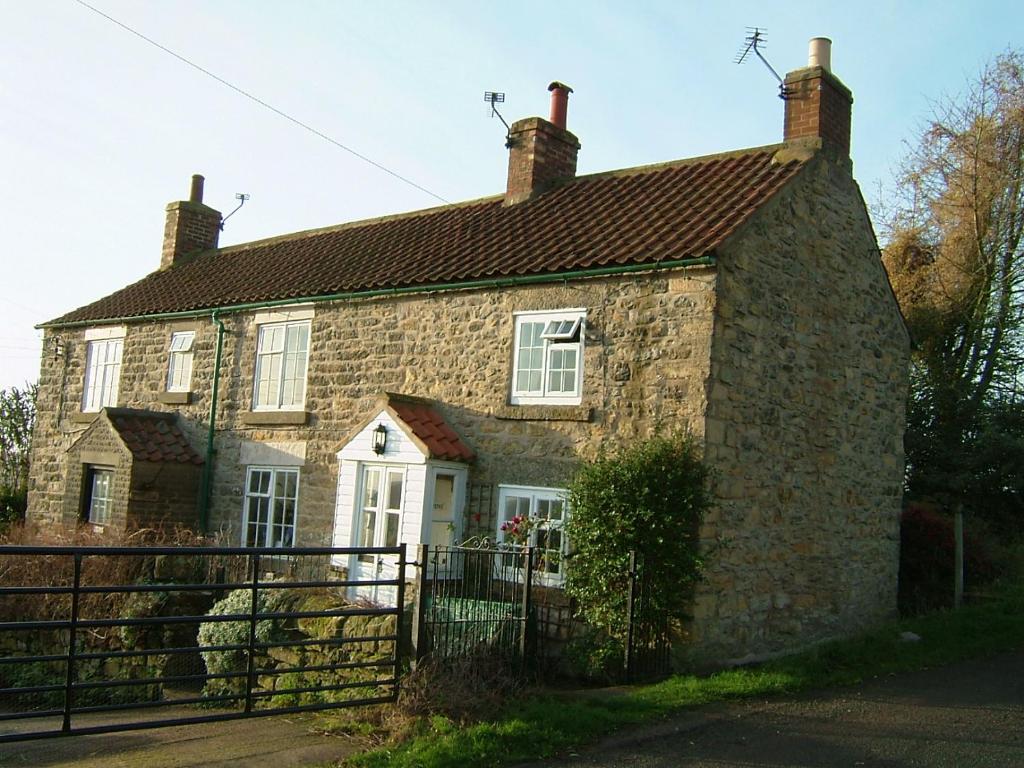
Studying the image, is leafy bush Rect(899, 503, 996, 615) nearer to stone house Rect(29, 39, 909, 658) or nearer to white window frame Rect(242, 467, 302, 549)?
stone house Rect(29, 39, 909, 658)

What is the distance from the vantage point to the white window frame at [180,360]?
1781cm

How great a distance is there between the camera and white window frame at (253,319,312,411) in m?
15.9

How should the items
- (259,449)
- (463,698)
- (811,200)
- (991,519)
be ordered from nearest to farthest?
(463,698) < (811,200) < (259,449) < (991,519)

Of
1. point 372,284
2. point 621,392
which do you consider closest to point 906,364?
point 621,392

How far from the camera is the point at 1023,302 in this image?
68.5 feet

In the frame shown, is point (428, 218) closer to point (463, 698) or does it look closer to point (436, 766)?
point (463, 698)

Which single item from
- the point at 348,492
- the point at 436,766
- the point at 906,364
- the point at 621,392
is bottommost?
the point at 436,766

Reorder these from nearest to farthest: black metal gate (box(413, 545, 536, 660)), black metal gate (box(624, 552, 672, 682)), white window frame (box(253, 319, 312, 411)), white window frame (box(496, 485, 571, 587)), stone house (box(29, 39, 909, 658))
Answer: black metal gate (box(413, 545, 536, 660)) → black metal gate (box(624, 552, 672, 682)) → stone house (box(29, 39, 909, 658)) → white window frame (box(496, 485, 571, 587)) → white window frame (box(253, 319, 312, 411))

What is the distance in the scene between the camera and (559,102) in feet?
54.7

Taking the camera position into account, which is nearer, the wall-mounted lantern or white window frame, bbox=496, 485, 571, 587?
white window frame, bbox=496, 485, 571, 587

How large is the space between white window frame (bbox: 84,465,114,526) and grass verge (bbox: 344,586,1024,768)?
11.2 m

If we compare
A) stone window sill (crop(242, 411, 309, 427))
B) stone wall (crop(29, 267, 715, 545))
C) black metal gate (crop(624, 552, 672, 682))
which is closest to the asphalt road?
black metal gate (crop(624, 552, 672, 682))

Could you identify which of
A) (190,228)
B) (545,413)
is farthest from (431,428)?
(190,228)

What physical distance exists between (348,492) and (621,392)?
4445 millimetres
